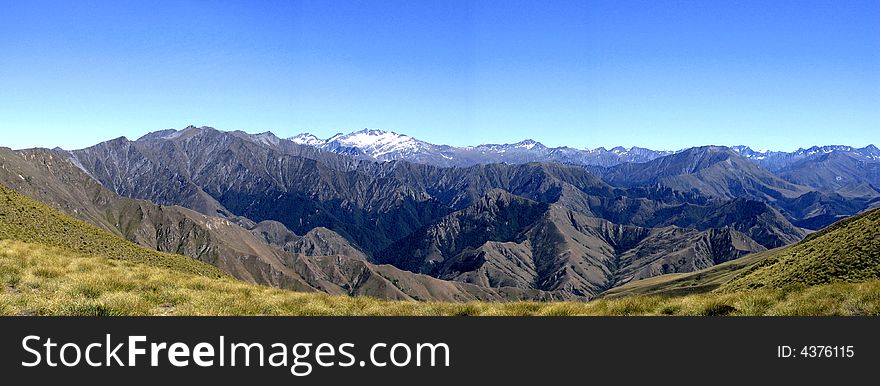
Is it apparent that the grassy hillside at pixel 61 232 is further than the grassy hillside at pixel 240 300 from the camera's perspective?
Yes

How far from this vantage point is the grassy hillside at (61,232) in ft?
117

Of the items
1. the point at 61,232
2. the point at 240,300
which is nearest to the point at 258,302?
the point at 240,300

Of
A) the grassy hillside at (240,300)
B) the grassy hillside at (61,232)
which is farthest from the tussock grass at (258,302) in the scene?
the grassy hillside at (61,232)

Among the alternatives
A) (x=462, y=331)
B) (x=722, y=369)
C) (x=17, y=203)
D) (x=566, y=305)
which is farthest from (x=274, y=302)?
(x=17, y=203)

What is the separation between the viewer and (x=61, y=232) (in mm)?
41000

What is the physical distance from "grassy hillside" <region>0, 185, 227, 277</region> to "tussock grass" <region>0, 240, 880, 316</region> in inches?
855

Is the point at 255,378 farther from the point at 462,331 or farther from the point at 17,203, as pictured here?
the point at 17,203

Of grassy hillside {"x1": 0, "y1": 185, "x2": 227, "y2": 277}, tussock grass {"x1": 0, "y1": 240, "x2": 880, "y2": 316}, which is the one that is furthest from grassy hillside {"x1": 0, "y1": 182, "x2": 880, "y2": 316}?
grassy hillside {"x1": 0, "y1": 185, "x2": 227, "y2": 277}

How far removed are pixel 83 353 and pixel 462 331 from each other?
6820mm

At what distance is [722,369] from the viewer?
8820mm

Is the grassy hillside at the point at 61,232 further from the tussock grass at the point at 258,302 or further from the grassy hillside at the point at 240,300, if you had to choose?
the tussock grass at the point at 258,302

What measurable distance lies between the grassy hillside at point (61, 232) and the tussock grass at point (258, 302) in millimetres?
21709

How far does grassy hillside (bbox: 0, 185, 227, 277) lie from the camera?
35.8m

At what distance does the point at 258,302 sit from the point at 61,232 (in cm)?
3684
